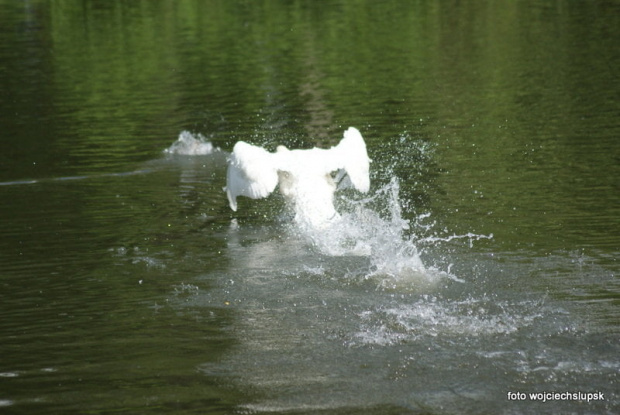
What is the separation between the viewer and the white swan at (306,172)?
40.6 ft

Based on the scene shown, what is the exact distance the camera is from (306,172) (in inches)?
492

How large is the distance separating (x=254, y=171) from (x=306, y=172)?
0.65m

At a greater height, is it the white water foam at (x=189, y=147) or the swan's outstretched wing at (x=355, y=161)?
the swan's outstretched wing at (x=355, y=161)

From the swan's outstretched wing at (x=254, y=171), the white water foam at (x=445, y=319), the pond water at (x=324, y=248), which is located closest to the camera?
the pond water at (x=324, y=248)

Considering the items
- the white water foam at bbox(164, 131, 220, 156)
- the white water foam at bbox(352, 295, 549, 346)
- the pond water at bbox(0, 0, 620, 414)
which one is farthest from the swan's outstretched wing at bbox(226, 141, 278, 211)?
the white water foam at bbox(164, 131, 220, 156)

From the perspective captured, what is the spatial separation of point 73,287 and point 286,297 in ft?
7.96

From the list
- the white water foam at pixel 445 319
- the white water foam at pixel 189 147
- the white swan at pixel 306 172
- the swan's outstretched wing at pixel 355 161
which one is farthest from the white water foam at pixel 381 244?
the white water foam at pixel 189 147

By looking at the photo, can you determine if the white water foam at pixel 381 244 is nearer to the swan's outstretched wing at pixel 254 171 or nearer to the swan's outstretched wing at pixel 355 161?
the swan's outstretched wing at pixel 355 161

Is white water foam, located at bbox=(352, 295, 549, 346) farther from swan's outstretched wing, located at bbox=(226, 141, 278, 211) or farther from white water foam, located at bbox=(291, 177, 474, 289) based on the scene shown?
swan's outstretched wing, located at bbox=(226, 141, 278, 211)

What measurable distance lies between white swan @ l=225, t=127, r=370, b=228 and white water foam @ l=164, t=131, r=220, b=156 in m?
5.37

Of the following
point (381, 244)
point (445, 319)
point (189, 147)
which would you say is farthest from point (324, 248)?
point (189, 147)

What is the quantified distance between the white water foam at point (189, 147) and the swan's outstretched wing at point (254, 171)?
17.8 ft

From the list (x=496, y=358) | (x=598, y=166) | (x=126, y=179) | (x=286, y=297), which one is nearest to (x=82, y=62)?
(x=126, y=179)

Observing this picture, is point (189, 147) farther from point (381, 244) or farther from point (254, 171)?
point (381, 244)
